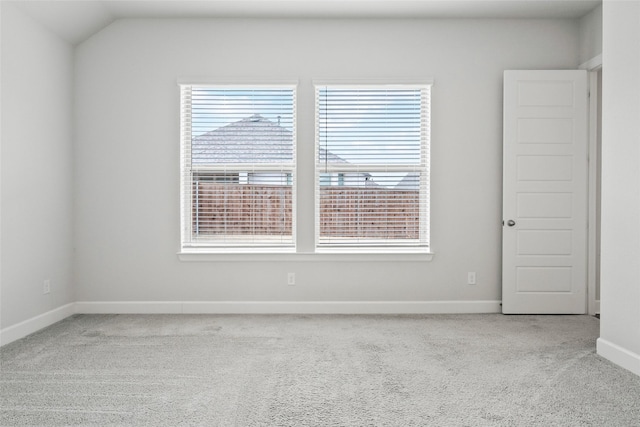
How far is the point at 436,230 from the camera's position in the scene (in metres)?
4.59

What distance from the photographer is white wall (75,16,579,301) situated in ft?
14.9

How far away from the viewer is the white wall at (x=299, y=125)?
14.9ft

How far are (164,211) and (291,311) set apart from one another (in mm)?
1579

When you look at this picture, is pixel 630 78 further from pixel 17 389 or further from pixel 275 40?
pixel 17 389

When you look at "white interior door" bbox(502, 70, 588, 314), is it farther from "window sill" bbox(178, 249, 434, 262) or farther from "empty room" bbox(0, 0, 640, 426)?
"window sill" bbox(178, 249, 434, 262)

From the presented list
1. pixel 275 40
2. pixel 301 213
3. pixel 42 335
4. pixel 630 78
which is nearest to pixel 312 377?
pixel 301 213

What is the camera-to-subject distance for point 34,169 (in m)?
3.94

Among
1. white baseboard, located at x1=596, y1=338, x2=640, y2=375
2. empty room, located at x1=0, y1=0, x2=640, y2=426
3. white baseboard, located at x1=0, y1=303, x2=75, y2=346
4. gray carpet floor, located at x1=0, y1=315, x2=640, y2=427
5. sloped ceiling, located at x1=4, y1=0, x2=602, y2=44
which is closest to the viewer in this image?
gray carpet floor, located at x1=0, y1=315, x2=640, y2=427

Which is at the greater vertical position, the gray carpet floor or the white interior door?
the white interior door

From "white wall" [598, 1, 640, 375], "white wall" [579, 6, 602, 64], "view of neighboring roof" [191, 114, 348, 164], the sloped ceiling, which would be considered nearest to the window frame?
"view of neighboring roof" [191, 114, 348, 164]

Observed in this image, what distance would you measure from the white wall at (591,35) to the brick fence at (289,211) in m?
2.07

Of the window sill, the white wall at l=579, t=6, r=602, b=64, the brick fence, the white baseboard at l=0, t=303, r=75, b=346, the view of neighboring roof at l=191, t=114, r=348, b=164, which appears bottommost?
the white baseboard at l=0, t=303, r=75, b=346

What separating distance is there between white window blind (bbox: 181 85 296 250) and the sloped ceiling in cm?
70

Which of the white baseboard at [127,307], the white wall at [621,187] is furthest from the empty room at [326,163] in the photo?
the white wall at [621,187]
